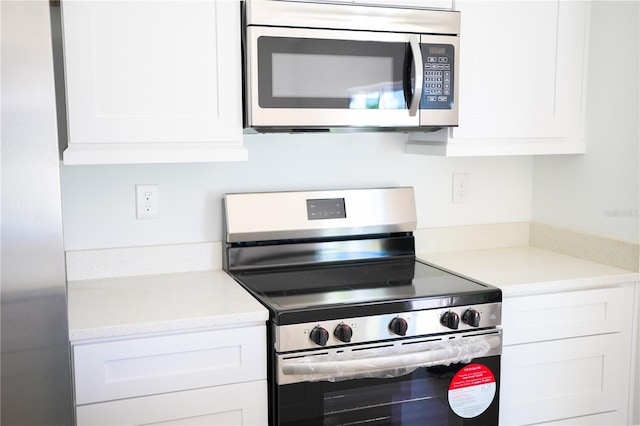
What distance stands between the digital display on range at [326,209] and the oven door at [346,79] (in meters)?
0.39

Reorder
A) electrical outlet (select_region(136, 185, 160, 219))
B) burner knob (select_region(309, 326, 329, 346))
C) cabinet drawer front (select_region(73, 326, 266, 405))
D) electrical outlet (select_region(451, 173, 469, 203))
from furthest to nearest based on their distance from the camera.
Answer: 1. electrical outlet (select_region(451, 173, 469, 203))
2. electrical outlet (select_region(136, 185, 160, 219))
3. burner knob (select_region(309, 326, 329, 346))
4. cabinet drawer front (select_region(73, 326, 266, 405))

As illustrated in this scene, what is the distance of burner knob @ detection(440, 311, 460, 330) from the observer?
193 centimetres

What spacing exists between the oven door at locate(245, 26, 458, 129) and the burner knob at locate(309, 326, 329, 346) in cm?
Result: 60

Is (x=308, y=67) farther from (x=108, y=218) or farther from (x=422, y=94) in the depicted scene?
(x=108, y=218)

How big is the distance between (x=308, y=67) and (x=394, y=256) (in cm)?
81

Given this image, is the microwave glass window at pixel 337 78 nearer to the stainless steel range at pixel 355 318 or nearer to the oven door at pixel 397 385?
the stainless steel range at pixel 355 318

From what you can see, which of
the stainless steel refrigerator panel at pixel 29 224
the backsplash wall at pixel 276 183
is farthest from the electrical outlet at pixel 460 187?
the stainless steel refrigerator panel at pixel 29 224

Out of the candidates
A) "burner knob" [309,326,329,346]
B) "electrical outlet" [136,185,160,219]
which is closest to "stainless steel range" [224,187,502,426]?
"burner knob" [309,326,329,346]

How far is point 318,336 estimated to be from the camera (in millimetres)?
1782

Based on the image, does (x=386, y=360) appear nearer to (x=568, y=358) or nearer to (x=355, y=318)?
(x=355, y=318)

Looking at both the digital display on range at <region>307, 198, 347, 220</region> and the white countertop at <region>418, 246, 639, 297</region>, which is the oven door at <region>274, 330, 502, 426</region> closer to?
the white countertop at <region>418, 246, 639, 297</region>

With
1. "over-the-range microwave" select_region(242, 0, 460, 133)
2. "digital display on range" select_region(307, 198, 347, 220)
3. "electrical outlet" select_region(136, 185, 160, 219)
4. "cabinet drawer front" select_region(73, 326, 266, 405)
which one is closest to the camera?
"cabinet drawer front" select_region(73, 326, 266, 405)

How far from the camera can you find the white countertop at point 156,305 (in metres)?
1.70

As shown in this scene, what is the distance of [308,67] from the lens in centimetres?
197
